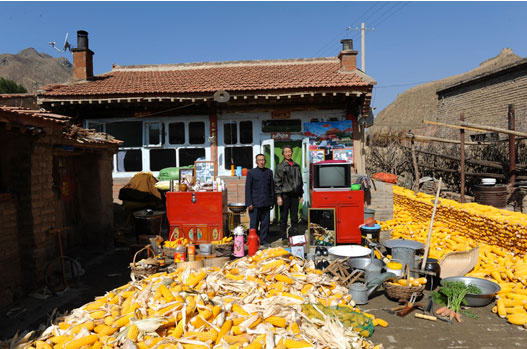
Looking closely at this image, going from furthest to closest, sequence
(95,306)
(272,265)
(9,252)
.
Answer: (9,252) → (272,265) → (95,306)

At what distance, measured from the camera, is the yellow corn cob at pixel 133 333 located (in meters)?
3.74

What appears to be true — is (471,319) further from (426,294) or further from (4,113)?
(4,113)

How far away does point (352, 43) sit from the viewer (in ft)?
44.8

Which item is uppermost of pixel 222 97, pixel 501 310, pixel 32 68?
pixel 32 68

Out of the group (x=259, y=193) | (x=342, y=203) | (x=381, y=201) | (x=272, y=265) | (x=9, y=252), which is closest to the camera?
(x=272, y=265)

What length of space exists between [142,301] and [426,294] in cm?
491

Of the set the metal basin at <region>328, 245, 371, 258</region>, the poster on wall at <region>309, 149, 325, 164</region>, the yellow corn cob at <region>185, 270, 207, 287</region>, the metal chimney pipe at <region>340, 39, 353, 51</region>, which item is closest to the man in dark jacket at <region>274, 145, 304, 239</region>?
the metal basin at <region>328, 245, 371, 258</region>

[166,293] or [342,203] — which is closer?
[166,293]

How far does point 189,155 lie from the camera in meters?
13.1

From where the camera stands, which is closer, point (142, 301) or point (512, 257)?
point (142, 301)

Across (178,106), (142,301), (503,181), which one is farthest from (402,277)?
(503,181)

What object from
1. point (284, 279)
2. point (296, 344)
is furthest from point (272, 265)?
point (296, 344)

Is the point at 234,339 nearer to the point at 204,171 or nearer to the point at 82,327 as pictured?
the point at 82,327

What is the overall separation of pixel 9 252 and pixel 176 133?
7.50m
